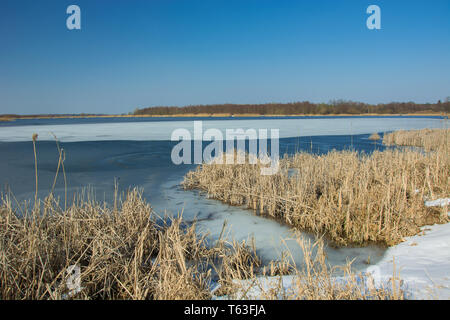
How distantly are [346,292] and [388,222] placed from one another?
2.05 metres

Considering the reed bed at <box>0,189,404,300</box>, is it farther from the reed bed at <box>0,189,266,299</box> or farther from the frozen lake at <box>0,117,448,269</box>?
the frozen lake at <box>0,117,448,269</box>

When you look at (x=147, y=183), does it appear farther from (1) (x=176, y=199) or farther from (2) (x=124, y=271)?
(2) (x=124, y=271)

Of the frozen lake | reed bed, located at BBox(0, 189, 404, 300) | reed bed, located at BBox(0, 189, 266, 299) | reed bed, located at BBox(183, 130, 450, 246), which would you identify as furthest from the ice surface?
reed bed, located at BBox(0, 189, 266, 299)

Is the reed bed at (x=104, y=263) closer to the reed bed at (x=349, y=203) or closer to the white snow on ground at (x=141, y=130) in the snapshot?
the reed bed at (x=349, y=203)

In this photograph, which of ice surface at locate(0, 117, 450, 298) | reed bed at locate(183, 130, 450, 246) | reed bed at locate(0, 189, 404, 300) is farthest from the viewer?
reed bed at locate(183, 130, 450, 246)

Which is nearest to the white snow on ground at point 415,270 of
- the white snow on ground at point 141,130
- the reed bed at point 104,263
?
the reed bed at point 104,263

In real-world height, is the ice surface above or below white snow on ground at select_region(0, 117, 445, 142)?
below

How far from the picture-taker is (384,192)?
4.33 m

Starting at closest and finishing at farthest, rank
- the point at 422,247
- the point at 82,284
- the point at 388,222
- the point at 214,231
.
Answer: the point at 82,284, the point at 422,247, the point at 388,222, the point at 214,231

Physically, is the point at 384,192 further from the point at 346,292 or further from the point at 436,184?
the point at 346,292

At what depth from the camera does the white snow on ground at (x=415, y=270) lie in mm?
2326

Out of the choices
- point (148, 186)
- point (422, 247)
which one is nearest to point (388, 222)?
point (422, 247)

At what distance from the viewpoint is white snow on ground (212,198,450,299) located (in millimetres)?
2326

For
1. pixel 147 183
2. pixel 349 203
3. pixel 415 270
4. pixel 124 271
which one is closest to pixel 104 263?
pixel 124 271
